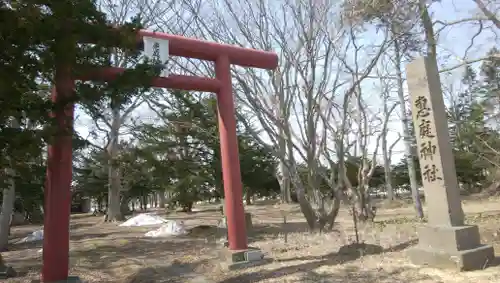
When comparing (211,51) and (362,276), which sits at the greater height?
(211,51)

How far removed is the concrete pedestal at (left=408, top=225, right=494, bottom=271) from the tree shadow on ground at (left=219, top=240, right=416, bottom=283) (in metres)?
1.17

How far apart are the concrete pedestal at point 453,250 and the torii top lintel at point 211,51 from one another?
14.2 feet

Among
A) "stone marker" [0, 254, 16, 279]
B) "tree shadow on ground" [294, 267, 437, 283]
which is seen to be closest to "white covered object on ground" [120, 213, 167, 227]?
"stone marker" [0, 254, 16, 279]

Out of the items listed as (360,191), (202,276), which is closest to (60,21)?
(202,276)

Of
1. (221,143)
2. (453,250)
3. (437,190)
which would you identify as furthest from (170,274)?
(437,190)

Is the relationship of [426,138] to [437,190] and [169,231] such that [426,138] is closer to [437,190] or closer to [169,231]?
[437,190]

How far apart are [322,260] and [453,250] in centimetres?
214

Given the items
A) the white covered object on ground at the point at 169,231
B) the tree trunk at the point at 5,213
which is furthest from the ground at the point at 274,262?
the white covered object on ground at the point at 169,231

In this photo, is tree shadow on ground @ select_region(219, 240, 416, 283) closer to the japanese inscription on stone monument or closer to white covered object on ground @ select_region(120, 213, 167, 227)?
the japanese inscription on stone monument

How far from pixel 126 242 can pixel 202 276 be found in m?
6.17

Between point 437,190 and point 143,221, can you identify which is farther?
point 143,221

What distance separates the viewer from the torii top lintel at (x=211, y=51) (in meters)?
7.12

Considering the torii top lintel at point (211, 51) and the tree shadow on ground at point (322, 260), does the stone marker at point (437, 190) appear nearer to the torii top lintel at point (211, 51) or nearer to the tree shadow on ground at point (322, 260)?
the tree shadow on ground at point (322, 260)

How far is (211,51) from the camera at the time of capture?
749 cm
